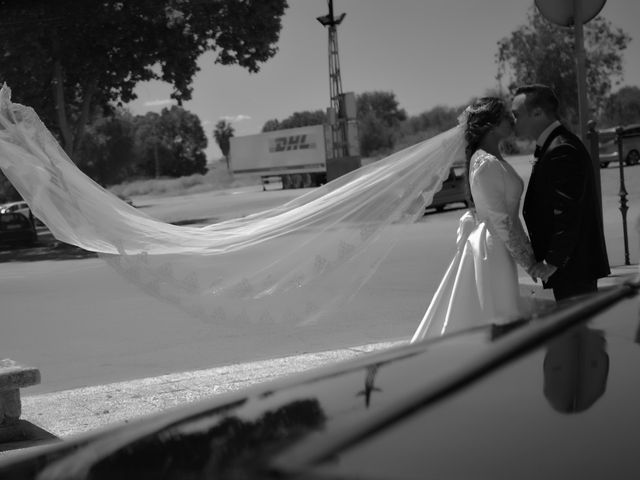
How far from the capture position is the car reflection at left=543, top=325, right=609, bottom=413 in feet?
5.78

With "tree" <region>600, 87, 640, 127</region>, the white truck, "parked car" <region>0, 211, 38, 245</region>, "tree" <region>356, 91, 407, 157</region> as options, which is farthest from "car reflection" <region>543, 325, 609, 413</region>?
"tree" <region>356, 91, 407, 157</region>

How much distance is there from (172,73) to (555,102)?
27.1 m

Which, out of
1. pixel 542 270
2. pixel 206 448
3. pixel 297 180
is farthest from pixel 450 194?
pixel 297 180

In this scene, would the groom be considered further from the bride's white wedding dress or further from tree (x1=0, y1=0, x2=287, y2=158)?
tree (x1=0, y1=0, x2=287, y2=158)

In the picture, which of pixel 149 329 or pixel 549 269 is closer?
pixel 549 269

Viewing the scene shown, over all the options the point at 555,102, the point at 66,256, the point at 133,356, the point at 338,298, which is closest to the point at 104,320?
the point at 133,356

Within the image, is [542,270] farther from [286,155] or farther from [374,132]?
[374,132]

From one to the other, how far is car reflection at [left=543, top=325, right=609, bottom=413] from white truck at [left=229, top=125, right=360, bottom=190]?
58.7 metres

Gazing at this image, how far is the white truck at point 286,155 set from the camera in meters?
62.8

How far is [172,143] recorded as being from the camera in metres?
135

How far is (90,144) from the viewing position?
77.6 metres

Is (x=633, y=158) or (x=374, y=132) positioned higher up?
(x=374, y=132)

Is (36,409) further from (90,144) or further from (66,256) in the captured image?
(90,144)

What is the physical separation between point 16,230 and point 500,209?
28.6 m
